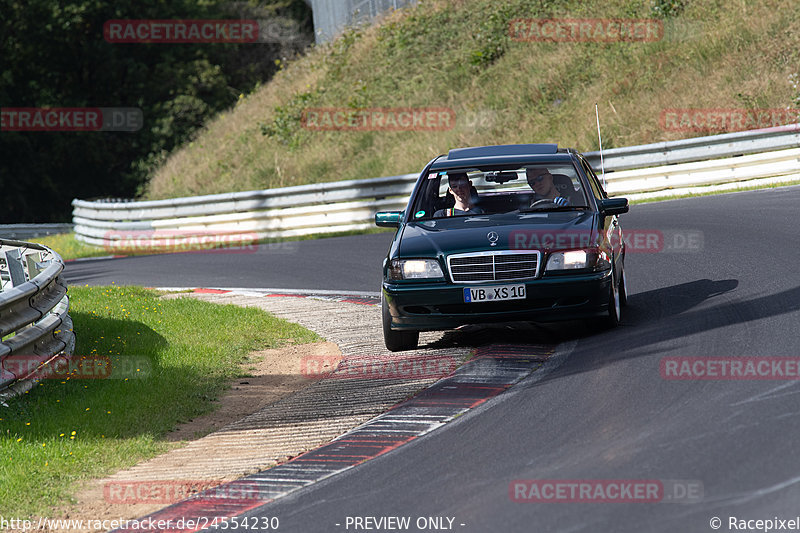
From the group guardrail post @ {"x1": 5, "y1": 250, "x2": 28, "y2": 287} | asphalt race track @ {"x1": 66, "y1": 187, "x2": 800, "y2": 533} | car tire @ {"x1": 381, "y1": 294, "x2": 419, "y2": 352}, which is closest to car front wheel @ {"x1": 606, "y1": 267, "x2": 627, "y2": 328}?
asphalt race track @ {"x1": 66, "y1": 187, "x2": 800, "y2": 533}

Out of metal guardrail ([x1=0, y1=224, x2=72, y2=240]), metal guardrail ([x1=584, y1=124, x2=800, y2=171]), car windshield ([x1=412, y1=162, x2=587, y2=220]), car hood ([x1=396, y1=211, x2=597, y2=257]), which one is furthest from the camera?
metal guardrail ([x1=0, y1=224, x2=72, y2=240])

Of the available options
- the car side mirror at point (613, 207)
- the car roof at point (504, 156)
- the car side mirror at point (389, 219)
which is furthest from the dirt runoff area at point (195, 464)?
the car side mirror at point (613, 207)

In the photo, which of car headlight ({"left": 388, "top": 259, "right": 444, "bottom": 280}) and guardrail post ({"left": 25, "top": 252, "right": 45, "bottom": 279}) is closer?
car headlight ({"left": 388, "top": 259, "right": 444, "bottom": 280})

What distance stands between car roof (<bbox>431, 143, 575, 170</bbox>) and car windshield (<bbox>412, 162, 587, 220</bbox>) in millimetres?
74

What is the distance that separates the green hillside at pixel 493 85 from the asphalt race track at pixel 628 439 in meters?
13.7

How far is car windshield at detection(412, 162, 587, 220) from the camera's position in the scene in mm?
9273

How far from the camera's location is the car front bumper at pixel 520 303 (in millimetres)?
8172

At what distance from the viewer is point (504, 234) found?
845cm

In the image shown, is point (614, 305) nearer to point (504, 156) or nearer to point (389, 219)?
point (504, 156)

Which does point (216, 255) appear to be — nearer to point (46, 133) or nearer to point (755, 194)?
point (755, 194)

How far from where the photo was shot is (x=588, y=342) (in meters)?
8.34

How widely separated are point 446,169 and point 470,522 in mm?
5360

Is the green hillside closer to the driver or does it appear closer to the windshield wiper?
the driver

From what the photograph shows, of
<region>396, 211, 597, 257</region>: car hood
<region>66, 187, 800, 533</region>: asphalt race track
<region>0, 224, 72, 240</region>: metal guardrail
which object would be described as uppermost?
<region>396, 211, 597, 257</region>: car hood
